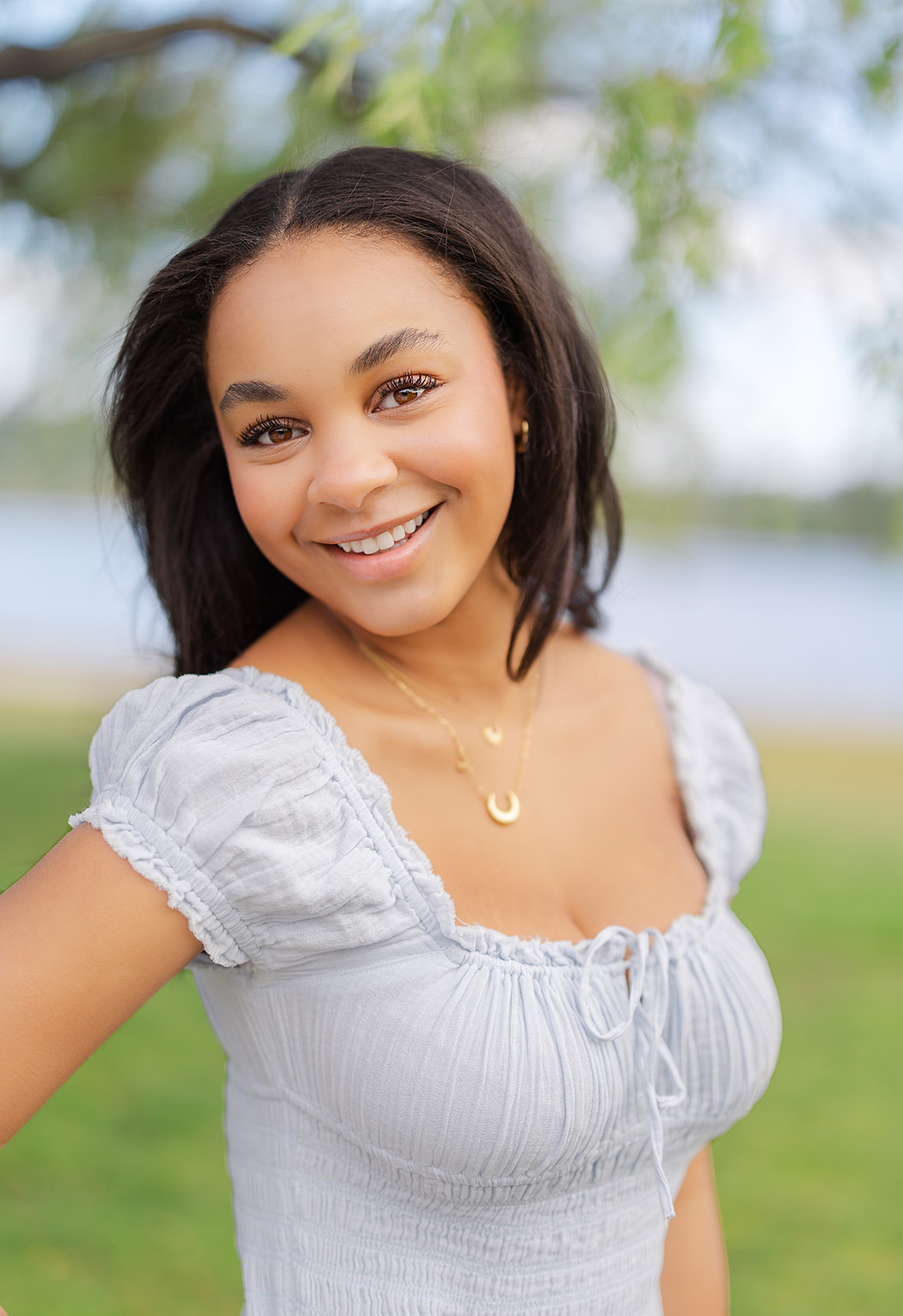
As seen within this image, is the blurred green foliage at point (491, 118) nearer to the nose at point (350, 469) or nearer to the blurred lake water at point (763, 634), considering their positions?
the nose at point (350, 469)

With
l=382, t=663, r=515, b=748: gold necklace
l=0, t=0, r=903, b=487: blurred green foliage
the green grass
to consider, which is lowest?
the green grass

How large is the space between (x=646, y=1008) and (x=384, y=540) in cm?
59

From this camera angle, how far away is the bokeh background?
2.38 metres

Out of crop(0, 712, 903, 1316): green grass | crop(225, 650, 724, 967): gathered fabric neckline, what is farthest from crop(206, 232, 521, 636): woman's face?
crop(0, 712, 903, 1316): green grass

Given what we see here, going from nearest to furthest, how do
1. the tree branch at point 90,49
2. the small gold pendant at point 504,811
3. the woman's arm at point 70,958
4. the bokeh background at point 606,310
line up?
the woman's arm at point 70,958 → the small gold pendant at point 504,811 → the bokeh background at point 606,310 → the tree branch at point 90,49

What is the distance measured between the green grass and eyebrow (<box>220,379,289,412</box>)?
616mm

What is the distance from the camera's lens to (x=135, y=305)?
1.40 m

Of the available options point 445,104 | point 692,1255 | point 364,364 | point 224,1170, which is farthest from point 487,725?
point 224,1170

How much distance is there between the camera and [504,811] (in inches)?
54.7

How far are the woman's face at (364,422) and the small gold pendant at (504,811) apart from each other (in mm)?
238

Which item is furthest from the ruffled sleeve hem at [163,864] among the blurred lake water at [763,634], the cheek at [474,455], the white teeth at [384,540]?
the blurred lake water at [763,634]

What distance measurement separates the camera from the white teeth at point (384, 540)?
1.25m

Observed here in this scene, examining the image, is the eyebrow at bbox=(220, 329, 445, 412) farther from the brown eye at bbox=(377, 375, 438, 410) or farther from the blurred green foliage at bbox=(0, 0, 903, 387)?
the blurred green foliage at bbox=(0, 0, 903, 387)

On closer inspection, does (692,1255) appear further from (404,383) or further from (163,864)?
(404,383)
